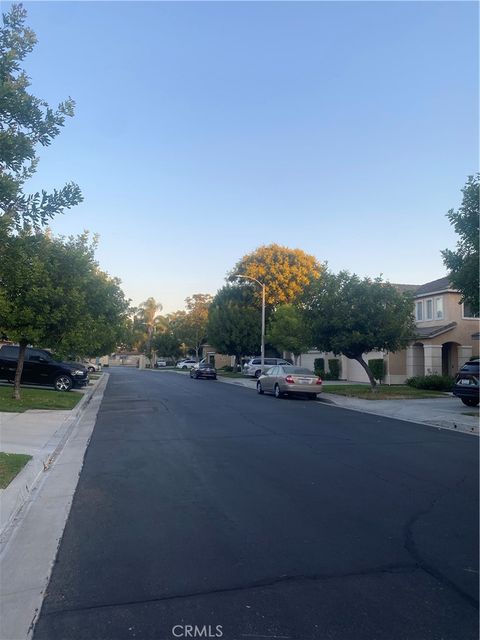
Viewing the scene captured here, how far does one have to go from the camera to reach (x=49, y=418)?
51.9 ft

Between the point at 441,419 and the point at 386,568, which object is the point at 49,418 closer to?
the point at 441,419

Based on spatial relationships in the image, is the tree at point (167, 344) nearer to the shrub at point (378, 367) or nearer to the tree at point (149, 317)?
the tree at point (149, 317)

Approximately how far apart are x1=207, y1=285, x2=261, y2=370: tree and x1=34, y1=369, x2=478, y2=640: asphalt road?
131ft

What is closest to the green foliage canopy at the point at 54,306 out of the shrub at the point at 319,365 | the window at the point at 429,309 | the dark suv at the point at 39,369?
the dark suv at the point at 39,369

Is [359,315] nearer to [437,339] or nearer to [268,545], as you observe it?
[437,339]

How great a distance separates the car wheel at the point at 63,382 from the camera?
1005 inches

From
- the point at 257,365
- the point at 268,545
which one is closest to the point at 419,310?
the point at 257,365

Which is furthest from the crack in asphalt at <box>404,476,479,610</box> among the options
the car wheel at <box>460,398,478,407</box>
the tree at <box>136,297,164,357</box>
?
the tree at <box>136,297,164,357</box>

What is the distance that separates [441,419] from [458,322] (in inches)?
632

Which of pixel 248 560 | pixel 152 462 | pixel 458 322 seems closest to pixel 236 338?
pixel 458 322

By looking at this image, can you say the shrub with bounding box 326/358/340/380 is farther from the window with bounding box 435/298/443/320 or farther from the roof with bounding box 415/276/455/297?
the window with bounding box 435/298/443/320

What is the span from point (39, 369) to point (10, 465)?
16.7 meters

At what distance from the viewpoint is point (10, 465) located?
9086 mm

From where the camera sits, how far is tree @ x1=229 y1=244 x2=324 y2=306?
5328 cm
